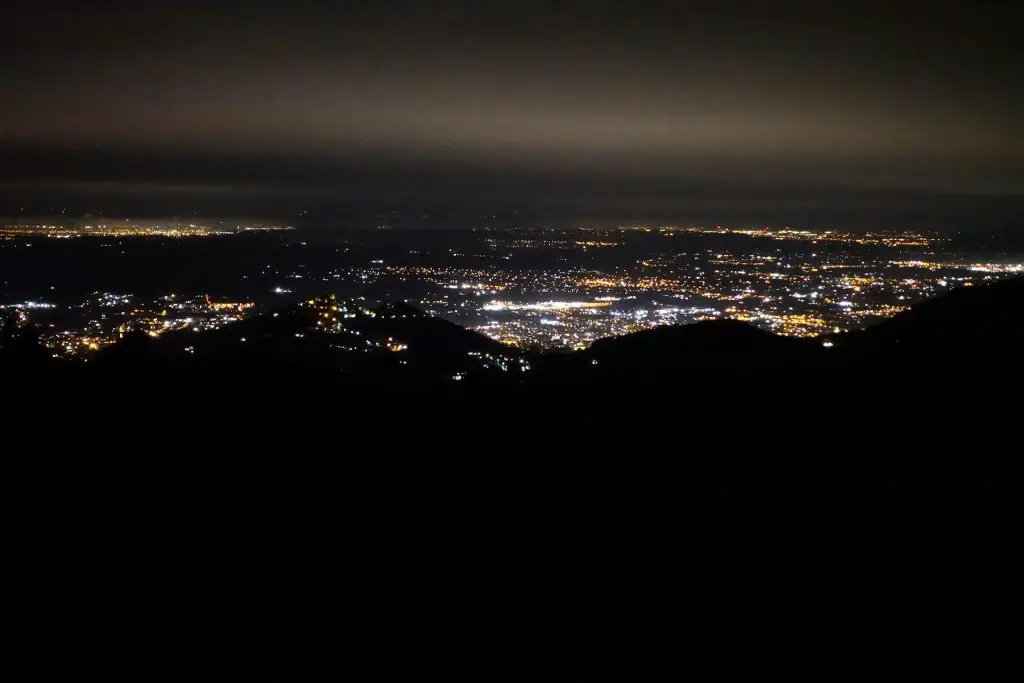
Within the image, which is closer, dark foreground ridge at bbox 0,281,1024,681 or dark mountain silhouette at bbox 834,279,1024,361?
dark foreground ridge at bbox 0,281,1024,681

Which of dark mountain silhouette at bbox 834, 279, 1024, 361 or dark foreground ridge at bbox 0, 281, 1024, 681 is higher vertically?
dark mountain silhouette at bbox 834, 279, 1024, 361

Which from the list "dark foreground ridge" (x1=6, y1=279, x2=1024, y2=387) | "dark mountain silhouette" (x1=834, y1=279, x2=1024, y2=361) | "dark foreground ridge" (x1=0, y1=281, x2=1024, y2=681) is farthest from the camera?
"dark foreground ridge" (x1=6, y1=279, x2=1024, y2=387)

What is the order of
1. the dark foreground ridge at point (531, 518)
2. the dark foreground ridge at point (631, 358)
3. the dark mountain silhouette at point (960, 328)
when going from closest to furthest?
the dark foreground ridge at point (531, 518) < the dark mountain silhouette at point (960, 328) < the dark foreground ridge at point (631, 358)

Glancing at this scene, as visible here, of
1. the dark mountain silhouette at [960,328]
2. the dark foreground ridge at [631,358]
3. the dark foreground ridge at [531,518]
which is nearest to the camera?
the dark foreground ridge at [531,518]

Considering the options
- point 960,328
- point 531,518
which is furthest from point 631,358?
point 531,518

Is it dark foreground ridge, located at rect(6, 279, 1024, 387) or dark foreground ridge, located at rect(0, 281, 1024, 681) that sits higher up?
dark foreground ridge, located at rect(6, 279, 1024, 387)

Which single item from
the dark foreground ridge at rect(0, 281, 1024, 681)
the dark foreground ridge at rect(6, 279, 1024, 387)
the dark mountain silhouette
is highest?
the dark mountain silhouette

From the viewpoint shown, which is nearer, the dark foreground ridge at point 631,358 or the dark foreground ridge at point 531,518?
the dark foreground ridge at point 531,518

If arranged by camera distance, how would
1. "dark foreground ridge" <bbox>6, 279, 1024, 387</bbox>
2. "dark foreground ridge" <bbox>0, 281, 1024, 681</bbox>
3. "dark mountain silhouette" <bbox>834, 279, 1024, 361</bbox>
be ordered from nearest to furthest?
"dark foreground ridge" <bbox>0, 281, 1024, 681</bbox> < "dark mountain silhouette" <bbox>834, 279, 1024, 361</bbox> < "dark foreground ridge" <bbox>6, 279, 1024, 387</bbox>

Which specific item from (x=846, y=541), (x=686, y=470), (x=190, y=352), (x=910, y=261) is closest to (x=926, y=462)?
(x=846, y=541)

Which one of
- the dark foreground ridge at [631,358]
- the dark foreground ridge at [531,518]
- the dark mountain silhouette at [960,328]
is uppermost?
the dark mountain silhouette at [960,328]
